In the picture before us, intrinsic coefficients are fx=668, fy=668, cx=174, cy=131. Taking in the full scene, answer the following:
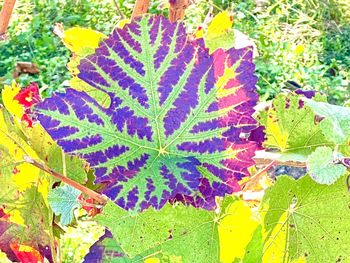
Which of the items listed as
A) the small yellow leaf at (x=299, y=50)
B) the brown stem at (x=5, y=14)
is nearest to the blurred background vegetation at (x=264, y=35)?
the small yellow leaf at (x=299, y=50)

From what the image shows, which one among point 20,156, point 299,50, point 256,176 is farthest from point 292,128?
point 299,50

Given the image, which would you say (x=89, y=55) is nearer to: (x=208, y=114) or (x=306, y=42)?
(x=208, y=114)

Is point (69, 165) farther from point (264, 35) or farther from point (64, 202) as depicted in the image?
point (264, 35)

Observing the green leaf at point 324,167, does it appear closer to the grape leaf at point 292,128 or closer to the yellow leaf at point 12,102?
the grape leaf at point 292,128

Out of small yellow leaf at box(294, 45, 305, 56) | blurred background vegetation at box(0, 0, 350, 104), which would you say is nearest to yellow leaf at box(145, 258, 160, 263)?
blurred background vegetation at box(0, 0, 350, 104)

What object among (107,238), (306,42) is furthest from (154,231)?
(306,42)
